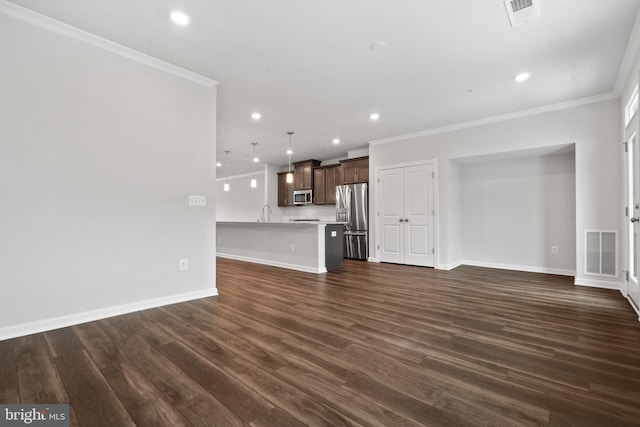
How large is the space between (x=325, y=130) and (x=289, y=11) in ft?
11.0

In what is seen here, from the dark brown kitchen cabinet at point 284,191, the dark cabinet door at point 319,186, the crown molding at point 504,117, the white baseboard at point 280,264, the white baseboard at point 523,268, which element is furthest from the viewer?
the dark brown kitchen cabinet at point 284,191

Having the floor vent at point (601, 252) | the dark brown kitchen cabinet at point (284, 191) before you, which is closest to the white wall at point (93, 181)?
the floor vent at point (601, 252)

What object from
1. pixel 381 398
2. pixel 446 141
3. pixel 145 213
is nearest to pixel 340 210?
pixel 446 141

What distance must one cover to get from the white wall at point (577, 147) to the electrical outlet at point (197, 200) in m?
4.18

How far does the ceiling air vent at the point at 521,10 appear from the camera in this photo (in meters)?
2.37

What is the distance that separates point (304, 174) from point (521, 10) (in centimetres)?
651

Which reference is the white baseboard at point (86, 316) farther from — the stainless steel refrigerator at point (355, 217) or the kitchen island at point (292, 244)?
the stainless steel refrigerator at point (355, 217)

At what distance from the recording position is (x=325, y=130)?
5.79 m

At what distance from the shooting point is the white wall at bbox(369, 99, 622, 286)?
4.02 metres

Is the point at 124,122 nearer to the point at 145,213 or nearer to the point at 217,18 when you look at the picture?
the point at 145,213

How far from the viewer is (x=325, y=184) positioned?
8.09m

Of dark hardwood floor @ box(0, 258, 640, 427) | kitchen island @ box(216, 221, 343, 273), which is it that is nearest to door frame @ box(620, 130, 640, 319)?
dark hardwood floor @ box(0, 258, 640, 427)

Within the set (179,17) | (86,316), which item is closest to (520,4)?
(179,17)

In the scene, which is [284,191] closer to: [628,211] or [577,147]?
[577,147]
